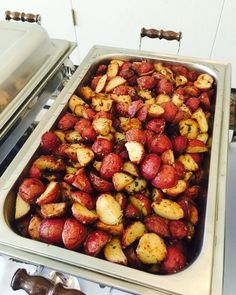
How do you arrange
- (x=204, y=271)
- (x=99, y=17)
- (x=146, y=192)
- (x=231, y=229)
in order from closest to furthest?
1. (x=204, y=271)
2. (x=146, y=192)
3. (x=231, y=229)
4. (x=99, y=17)

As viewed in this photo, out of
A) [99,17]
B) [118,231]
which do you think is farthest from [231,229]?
[99,17]

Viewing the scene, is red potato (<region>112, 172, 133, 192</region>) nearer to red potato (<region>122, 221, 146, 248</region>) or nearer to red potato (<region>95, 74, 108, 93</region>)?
red potato (<region>122, 221, 146, 248</region>)

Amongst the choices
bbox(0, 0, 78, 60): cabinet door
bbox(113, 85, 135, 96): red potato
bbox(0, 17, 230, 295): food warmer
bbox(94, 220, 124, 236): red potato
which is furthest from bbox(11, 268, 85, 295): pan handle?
bbox(0, 0, 78, 60): cabinet door

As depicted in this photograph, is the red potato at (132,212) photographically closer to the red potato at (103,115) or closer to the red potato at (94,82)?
→ the red potato at (103,115)

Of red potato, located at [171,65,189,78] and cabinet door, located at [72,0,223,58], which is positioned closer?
red potato, located at [171,65,189,78]

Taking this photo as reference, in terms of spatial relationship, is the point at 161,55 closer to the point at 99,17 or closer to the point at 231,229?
the point at 231,229

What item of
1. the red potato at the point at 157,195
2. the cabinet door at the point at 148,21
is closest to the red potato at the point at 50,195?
the red potato at the point at 157,195
